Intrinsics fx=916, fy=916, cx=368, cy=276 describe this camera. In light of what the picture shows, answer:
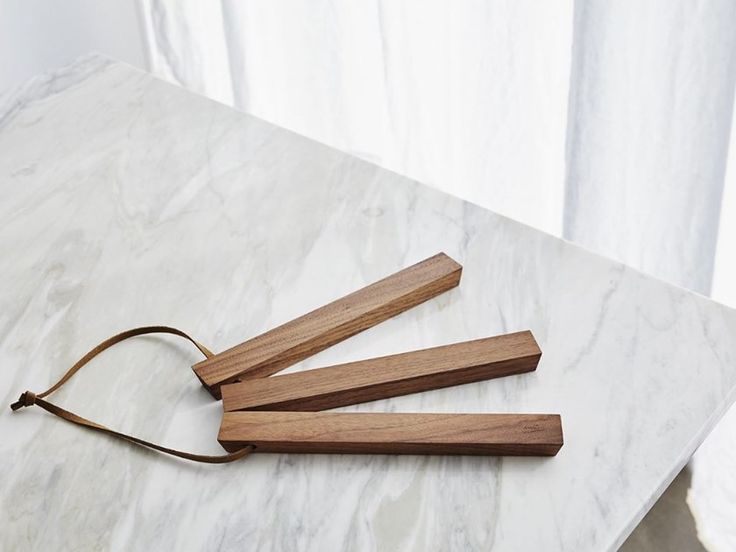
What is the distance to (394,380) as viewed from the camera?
67cm

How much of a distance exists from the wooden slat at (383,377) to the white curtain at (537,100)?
594mm

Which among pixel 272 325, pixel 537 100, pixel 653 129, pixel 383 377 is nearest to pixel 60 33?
pixel 537 100

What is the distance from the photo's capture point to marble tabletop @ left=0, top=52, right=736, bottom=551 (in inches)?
24.2

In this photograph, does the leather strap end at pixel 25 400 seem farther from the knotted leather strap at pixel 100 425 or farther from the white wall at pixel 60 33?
the white wall at pixel 60 33

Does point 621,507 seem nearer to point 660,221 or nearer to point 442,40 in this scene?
point 660,221

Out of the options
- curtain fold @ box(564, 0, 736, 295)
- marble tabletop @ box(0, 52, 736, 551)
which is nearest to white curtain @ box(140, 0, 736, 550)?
curtain fold @ box(564, 0, 736, 295)

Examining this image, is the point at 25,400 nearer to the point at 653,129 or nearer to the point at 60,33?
the point at 653,129

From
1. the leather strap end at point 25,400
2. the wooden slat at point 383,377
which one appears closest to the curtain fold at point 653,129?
the wooden slat at point 383,377

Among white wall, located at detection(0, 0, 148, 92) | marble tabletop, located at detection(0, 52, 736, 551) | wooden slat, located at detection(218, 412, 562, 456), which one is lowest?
white wall, located at detection(0, 0, 148, 92)

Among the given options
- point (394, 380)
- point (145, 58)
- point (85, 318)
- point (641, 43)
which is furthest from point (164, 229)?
point (145, 58)

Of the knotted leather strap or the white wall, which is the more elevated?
the knotted leather strap

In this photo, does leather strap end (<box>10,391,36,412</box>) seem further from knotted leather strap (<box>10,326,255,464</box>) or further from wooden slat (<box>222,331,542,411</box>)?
wooden slat (<box>222,331,542,411</box>)

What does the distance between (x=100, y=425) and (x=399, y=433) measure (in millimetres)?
227

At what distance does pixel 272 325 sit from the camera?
0.76m
